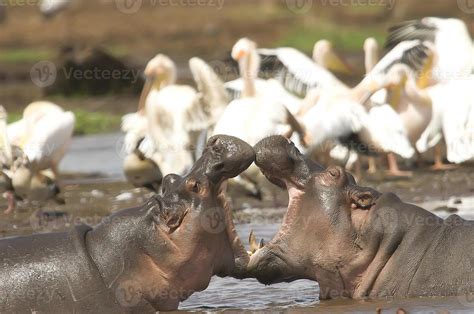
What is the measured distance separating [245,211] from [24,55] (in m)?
20.7

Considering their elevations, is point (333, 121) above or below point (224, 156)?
below

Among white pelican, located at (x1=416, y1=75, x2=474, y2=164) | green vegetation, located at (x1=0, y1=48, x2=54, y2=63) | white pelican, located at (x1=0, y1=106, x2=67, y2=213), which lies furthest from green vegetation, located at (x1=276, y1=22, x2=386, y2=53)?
white pelican, located at (x1=0, y1=106, x2=67, y2=213)

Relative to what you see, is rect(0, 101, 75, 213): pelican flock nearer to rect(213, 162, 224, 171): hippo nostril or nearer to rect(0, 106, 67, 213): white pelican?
rect(0, 106, 67, 213): white pelican

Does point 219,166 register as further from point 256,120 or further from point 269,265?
point 256,120

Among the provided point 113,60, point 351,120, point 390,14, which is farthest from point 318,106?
point 390,14

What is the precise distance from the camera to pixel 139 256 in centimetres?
567

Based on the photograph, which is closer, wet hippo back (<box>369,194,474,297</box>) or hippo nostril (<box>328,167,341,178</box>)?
wet hippo back (<box>369,194,474,297</box>)

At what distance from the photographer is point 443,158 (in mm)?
13844

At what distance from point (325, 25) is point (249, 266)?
982 inches

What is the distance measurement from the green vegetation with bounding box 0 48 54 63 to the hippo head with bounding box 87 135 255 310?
76.3 ft

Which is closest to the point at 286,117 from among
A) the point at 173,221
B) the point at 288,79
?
the point at 288,79

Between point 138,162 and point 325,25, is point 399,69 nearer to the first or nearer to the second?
point 138,162

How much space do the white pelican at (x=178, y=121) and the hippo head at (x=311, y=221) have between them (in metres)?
5.67

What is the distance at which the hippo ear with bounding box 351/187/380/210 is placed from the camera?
6.07 meters
